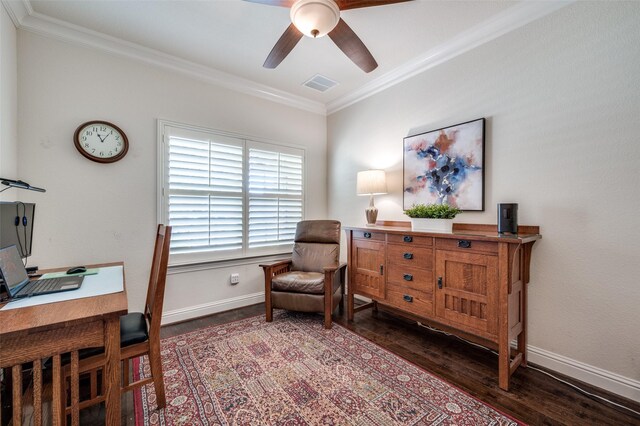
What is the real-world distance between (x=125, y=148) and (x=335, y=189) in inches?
100

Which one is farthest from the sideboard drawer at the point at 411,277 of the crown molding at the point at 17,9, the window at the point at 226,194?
the crown molding at the point at 17,9

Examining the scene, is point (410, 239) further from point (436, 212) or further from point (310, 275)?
point (310, 275)

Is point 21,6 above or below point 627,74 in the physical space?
above

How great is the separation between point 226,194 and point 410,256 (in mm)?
2171

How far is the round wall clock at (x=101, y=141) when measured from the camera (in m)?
2.43

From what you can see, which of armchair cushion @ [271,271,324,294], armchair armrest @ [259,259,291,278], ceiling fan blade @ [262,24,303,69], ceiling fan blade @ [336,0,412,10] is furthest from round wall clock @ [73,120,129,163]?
ceiling fan blade @ [336,0,412,10]

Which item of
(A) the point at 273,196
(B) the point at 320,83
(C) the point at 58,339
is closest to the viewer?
(C) the point at 58,339

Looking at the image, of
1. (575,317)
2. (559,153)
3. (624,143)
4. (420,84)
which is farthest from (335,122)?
(575,317)

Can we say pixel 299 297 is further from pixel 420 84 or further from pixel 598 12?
pixel 598 12

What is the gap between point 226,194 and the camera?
3234mm

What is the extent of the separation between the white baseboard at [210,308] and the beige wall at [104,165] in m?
0.02

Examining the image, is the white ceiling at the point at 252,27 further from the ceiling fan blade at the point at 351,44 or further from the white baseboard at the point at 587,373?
the white baseboard at the point at 587,373

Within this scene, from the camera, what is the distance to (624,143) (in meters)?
1.76

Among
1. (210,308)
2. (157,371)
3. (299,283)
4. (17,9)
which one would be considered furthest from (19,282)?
(17,9)
